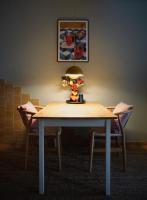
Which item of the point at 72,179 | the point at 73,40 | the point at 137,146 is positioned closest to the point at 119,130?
the point at 72,179

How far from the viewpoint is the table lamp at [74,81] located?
397 cm

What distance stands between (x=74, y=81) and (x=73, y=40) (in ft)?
2.24

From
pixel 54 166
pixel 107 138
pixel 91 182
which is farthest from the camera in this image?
pixel 54 166

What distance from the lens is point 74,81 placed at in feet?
13.7

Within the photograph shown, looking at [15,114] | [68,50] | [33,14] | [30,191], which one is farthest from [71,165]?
[33,14]

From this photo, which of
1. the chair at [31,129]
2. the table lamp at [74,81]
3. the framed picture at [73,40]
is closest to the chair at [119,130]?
the chair at [31,129]

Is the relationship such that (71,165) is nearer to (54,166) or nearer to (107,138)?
(54,166)

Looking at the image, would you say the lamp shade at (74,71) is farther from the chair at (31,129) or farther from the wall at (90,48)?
the chair at (31,129)

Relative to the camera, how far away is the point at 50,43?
4328 mm

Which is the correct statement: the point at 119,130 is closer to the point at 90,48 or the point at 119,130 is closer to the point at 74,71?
the point at 74,71

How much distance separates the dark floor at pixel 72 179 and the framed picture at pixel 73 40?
63.3 inches

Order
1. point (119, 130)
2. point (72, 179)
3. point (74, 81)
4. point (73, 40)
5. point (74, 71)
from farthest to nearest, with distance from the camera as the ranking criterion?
point (73, 40)
point (74, 81)
point (74, 71)
point (119, 130)
point (72, 179)

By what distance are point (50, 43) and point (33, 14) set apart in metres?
0.54

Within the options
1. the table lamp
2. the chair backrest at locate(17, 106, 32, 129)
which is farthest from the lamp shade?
the chair backrest at locate(17, 106, 32, 129)
